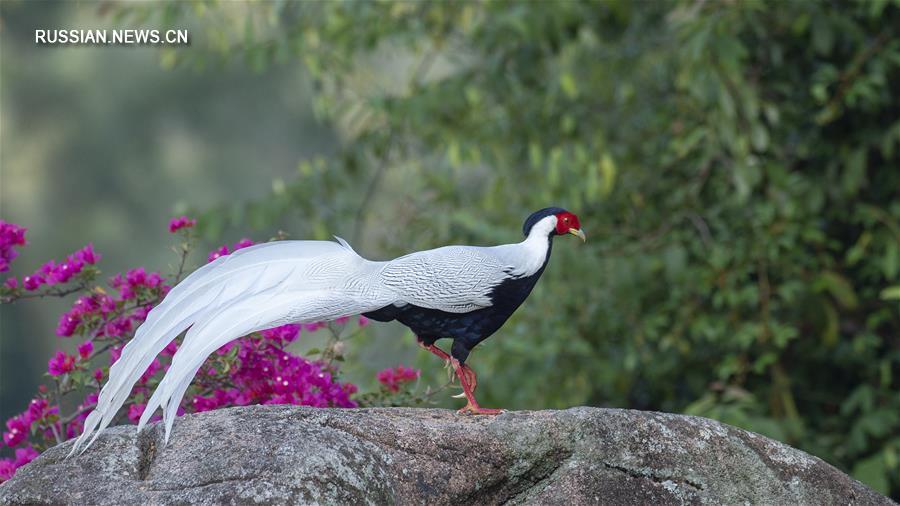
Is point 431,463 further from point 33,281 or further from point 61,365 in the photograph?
point 33,281

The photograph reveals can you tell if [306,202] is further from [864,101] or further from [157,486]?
[157,486]

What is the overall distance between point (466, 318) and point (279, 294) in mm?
533

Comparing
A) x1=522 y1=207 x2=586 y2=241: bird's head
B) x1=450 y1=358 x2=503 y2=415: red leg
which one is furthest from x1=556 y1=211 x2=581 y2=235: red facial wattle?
x1=450 y1=358 x2=503 y2=415: red leg

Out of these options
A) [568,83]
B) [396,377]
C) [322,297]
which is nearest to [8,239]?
[322,297]

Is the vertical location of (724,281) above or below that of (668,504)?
→ above

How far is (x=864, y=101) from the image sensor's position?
6609mm

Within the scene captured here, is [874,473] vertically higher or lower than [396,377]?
lower

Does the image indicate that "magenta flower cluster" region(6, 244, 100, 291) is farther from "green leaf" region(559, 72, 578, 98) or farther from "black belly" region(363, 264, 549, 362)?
"green leaf" region(559, 72, 578, 98)

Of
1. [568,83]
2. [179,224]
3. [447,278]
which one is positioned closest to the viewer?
[447,278]

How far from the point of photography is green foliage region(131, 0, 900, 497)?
21.1 ft

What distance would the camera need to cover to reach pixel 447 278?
3152 millimetres

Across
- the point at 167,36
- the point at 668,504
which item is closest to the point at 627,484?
the point at 668,504

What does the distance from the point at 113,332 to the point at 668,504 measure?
184 cm

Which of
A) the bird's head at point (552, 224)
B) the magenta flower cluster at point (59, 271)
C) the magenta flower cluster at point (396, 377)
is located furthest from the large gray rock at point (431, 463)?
the magenta flower cluster at point (59, 271)
